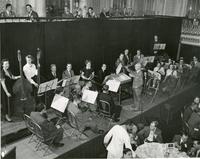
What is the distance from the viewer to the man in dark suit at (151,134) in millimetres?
7684

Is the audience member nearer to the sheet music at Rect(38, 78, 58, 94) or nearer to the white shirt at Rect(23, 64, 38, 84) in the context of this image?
the sheet music at Rect(38, 78, 58, 94)

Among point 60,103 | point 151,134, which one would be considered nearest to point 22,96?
point 60,103

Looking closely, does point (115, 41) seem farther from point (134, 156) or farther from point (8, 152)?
point (8, 152)

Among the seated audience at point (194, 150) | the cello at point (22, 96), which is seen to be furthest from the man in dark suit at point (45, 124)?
the seated audience at point (194, 150)

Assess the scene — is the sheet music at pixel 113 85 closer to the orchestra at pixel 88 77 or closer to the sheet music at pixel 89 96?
the orchestra at pixel 88 77

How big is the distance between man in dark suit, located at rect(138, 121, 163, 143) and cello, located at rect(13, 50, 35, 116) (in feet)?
10.5

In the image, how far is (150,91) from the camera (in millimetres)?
11016

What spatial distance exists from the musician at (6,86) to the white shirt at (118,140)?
117 inches

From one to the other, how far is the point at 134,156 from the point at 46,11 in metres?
8.48

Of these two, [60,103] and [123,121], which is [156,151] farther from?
[60,103]

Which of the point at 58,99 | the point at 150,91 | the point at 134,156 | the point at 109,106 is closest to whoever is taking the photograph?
the point at 134,156

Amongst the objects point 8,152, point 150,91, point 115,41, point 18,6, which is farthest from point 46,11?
point 8,152

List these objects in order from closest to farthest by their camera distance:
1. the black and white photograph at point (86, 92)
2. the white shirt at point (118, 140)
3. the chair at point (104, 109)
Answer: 1. the white shirt at point (118, 140)
2. the black and white photograph at point (86, 92)
3. the chair at point (104, 109)

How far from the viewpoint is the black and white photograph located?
24.5 ft
